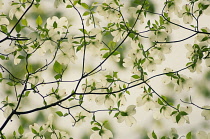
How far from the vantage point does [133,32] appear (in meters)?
1.07

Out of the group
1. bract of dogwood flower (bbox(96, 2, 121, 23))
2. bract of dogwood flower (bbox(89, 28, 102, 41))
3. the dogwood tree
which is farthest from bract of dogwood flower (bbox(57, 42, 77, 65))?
bract of dogwood flower (bbox(96, 2, 121, 23))

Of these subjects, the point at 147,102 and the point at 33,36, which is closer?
the point at 33,36

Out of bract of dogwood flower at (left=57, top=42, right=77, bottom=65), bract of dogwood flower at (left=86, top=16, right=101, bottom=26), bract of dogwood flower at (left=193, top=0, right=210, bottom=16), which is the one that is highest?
bract of dogwood flower at (left=193, top=0, right=210, bottom=16)

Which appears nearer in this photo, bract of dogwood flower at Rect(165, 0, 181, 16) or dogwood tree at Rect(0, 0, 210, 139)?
dogwood tree at Rect(0, 0, 210, 139)

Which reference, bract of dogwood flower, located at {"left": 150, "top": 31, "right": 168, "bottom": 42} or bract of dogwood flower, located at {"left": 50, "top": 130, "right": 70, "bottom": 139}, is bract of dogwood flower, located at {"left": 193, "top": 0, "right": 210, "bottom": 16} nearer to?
bract of dogwood flower, located at {"left": 150, "top": 31, "right": 168, "bottom": 42}

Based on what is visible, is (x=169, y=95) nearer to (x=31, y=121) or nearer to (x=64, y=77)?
(x=64, y=77)

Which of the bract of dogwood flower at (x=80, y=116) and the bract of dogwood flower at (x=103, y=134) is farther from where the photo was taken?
the bract of dogwood flower at (x=80, y=116)

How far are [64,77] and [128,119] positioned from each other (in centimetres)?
66

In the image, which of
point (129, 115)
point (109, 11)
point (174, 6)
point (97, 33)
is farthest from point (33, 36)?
point (174, 6)

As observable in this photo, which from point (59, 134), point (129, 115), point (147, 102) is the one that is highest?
point (147, 102)

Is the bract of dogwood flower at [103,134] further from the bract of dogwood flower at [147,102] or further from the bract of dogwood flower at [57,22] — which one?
the bract of dogwood flower at [57,22]

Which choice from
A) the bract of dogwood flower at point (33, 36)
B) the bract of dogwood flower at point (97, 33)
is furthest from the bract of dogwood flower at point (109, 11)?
the bract of dogwood flower at point (33, 36)

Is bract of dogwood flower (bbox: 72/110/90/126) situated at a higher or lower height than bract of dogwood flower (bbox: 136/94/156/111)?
lower

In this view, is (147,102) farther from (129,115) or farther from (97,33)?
(97,33)
